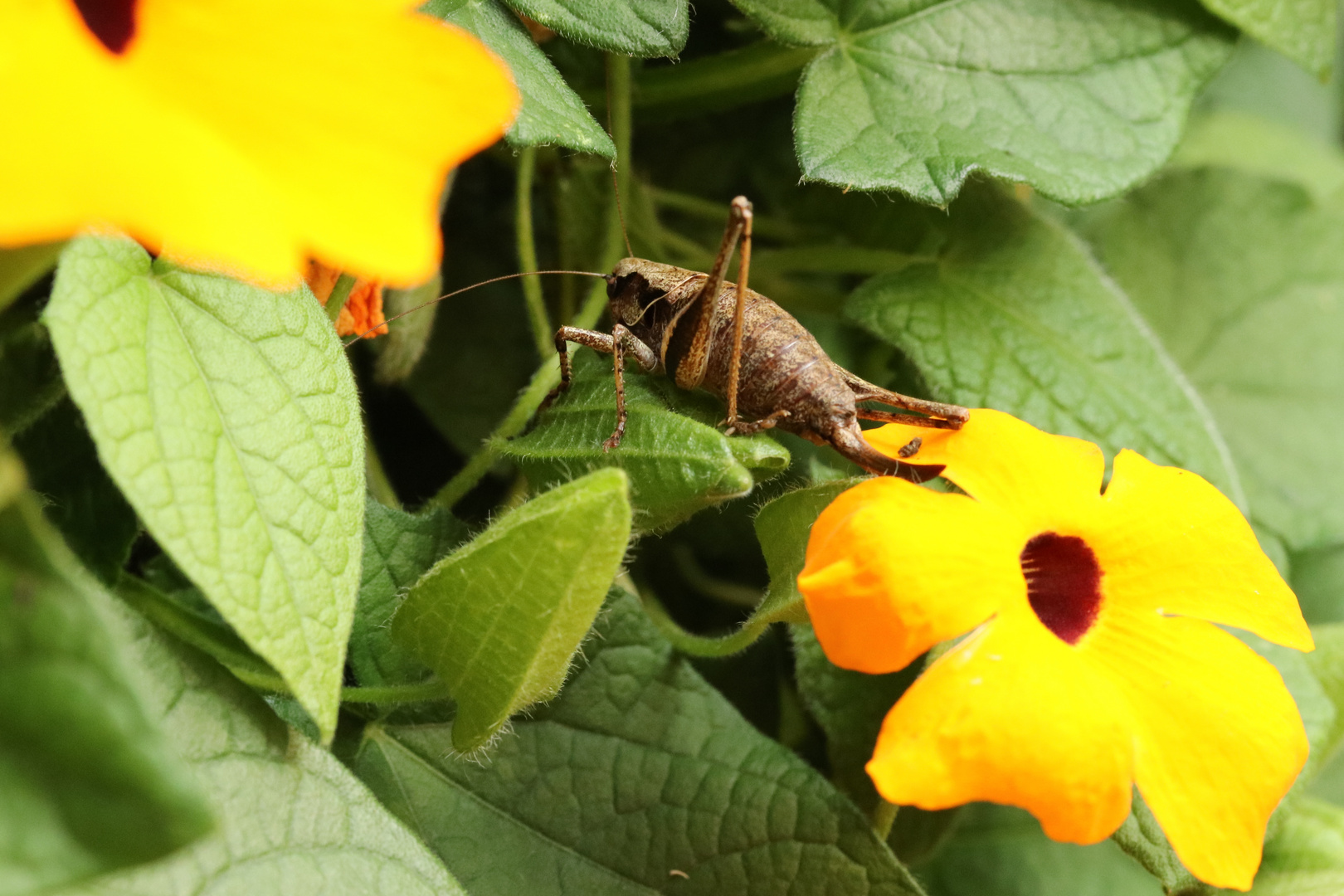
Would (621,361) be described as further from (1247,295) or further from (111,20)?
(1247,295)

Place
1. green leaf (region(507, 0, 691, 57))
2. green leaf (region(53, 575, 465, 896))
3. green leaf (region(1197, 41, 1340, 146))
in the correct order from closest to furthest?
green leaf (region(53, 575, 465, 896)) < green leaf (region(507, 0, 691, 57)) < green leaf (region(1197, 41, 1340, 146))

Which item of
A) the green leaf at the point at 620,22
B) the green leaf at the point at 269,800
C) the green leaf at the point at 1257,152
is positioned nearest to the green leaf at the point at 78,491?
the green leaf at the point at 269,800

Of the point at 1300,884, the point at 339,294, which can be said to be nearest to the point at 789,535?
the point at 339,294

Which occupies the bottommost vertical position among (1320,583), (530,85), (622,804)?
(1320,583)

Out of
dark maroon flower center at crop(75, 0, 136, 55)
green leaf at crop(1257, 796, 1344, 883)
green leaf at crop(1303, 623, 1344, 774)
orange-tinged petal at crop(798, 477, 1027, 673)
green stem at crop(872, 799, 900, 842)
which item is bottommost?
green leaf at crop(1257, 796, 1344, 883)

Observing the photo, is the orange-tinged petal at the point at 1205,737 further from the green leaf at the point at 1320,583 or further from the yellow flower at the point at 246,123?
the green leaf at the point at 1320,583

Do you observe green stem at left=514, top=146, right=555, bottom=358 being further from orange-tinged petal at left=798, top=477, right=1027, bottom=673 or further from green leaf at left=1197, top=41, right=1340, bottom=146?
green leaf at left=1197, top=41, right=1340, bottom=146

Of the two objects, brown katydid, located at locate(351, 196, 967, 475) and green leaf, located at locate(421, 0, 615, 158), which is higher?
green leaf, located at locate(421, 0, 615, 158)

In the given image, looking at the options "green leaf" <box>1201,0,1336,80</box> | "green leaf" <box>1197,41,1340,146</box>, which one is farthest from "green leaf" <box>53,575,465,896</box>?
"green leaf" <box>1197,41,1340,146</box>
